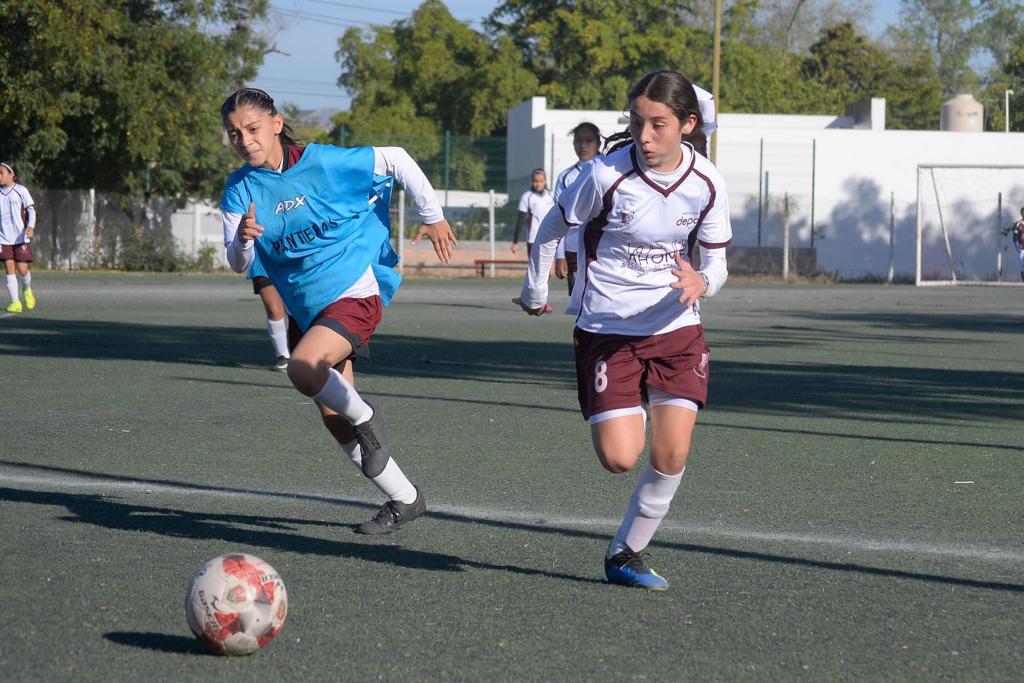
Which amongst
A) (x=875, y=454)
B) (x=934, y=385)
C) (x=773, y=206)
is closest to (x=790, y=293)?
(x=773, y=206)

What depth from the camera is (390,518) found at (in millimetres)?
5773

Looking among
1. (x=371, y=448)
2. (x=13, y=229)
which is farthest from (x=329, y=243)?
(x=13, y=229)

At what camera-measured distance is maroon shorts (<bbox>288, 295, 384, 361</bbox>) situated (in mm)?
5844

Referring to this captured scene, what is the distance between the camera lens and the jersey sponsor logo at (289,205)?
19.3 feet

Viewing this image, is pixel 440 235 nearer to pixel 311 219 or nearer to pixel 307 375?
pixel 311 219

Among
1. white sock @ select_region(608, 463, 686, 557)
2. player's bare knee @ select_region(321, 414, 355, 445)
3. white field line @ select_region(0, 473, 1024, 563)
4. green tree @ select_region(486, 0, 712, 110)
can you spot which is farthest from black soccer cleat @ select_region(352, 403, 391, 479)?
green tree @ select_region(486, 0, 712, 110)

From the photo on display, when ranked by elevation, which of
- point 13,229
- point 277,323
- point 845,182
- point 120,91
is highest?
point 120,91

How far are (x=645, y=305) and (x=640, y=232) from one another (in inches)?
10.0

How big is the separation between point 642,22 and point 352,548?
56172 millimetres

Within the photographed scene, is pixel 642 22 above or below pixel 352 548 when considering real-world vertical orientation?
above

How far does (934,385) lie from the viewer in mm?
12086

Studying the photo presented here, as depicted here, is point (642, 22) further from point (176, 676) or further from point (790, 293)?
point (176, 676)

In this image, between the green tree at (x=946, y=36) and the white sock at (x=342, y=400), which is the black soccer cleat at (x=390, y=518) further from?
the green tree at (x=946, y=36)

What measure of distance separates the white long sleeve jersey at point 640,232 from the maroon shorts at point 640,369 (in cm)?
4
